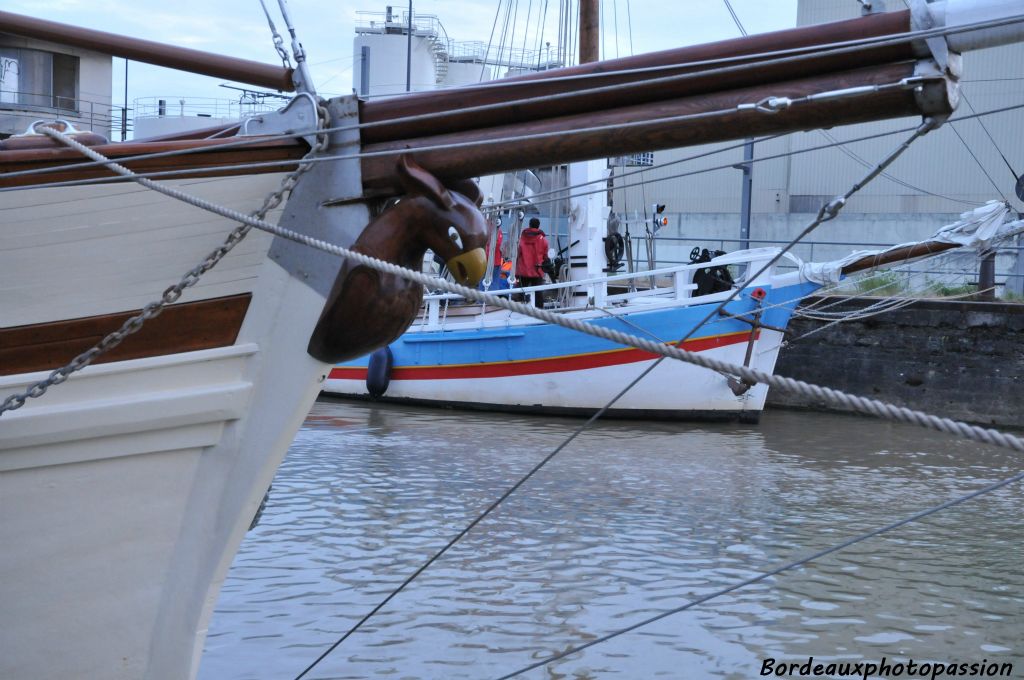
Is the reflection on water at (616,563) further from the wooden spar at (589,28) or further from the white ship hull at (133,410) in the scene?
the wooden spar at (589,28)

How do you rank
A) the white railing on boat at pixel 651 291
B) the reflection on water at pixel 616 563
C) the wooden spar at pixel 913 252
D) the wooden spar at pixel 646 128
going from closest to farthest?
the wooden spar at pixel 646 128 < the reflection on water at pixel 616 563 < the wooden spar at pixel 913 252 < the white railing on boat at pixel 651 291

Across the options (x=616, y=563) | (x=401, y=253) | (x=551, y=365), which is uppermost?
(x=401, y=253)

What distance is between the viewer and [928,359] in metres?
13.8

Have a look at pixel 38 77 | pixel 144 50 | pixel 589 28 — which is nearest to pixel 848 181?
pixel 589 28

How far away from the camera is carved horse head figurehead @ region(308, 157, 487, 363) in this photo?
3230mm

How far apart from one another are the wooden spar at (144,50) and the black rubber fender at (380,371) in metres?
10.8

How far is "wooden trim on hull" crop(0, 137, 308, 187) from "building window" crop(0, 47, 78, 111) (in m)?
19.0

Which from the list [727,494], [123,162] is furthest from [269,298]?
[727,494]

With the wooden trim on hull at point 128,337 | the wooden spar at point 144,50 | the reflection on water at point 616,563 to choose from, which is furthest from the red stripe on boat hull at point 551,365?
the wooden trim on hull at point 128,337

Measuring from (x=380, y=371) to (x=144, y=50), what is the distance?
10963 mm

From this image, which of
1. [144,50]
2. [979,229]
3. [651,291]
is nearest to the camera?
[144,50]

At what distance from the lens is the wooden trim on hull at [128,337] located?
Answer: 3.40 meters

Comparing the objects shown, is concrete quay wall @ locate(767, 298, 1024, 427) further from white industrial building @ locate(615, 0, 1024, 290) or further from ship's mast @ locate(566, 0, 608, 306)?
white industrial building @ locate(615, 0, 1024, 290)

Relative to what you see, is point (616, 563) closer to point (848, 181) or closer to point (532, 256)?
point (532, 256)
